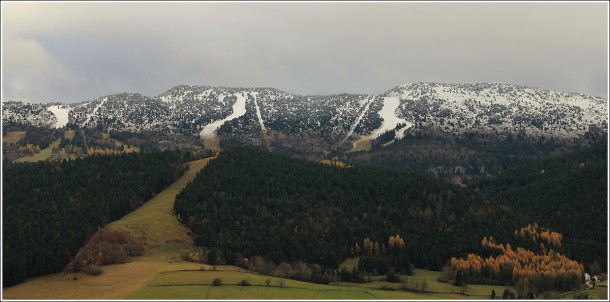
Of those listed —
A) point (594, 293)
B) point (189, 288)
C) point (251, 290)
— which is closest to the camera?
point (189, 288)

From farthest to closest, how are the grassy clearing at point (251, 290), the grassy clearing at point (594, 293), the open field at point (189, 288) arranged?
the grassy clearing at point (594, 293), the open field at point (189, 288), the grassy clearing at point (251, 290)

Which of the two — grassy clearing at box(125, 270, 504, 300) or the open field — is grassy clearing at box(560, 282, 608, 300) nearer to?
the open field

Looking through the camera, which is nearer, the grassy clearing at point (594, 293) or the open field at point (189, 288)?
the open field at point (189, 288)

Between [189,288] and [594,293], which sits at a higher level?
[594,293]

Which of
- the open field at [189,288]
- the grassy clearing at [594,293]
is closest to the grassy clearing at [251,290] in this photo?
the open field at [189,288]

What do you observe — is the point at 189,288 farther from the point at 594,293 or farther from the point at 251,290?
the point at 594,293

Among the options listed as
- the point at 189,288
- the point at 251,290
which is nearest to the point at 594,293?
the point at 251,290

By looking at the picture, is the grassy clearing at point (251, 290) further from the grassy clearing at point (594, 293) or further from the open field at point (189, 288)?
the grassy clearing at point (594, 293)

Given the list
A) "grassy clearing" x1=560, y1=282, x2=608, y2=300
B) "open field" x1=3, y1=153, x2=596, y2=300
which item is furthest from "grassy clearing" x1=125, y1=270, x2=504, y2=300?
"grassy clearing" x1=560, y1=282, x2=608, y2=300

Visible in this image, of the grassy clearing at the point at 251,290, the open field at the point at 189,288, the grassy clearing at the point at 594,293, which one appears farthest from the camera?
the grassy clearing at the point at 594,293

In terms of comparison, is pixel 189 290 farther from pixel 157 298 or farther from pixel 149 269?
pixel 149 269

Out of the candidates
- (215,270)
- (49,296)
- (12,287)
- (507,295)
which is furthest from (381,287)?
(12,287)
